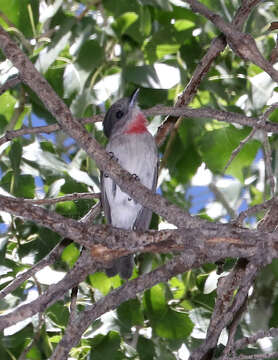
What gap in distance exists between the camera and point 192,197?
3162 millimetres

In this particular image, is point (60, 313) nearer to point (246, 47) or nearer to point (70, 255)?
point (70, 255)

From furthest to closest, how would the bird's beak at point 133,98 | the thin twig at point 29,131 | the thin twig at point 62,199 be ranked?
1. the bird's beak at point 133,98
2. the thin twig at point 62,199
3. the thin twig at point 29,131

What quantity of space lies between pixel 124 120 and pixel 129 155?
26 cm

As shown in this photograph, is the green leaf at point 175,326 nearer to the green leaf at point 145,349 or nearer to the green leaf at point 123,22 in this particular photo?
the green leaf at point 145,349

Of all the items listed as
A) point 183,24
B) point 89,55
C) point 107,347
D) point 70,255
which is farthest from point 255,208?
point 183,24

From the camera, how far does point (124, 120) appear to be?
2.98 metres

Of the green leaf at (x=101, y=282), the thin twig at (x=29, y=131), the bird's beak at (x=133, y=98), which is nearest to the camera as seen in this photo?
the thin twig at (x=29, y=131)

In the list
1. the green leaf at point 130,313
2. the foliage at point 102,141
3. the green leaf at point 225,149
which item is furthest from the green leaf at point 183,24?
the green leaf at point 130,313

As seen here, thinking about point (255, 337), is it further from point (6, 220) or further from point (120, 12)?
point (120, 12)

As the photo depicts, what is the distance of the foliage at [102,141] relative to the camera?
2.26 m

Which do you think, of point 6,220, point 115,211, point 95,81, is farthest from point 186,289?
point 95,81

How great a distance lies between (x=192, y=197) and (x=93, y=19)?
40.7 inches

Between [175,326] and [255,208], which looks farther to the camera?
[175,326]

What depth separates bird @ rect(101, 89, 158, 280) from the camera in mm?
2723
